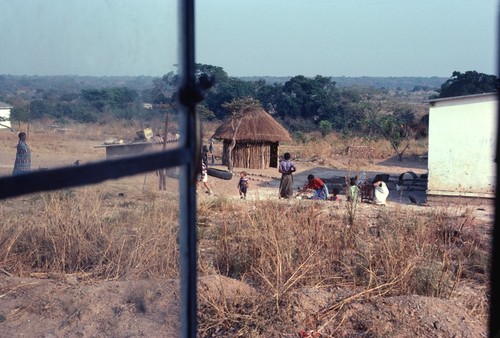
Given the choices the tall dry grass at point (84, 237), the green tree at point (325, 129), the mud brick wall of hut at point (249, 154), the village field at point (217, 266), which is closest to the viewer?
the village field at point (217, 266)

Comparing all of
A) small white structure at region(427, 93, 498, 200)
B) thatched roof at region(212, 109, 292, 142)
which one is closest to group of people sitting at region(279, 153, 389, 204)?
small white structure at region(427, 93, 498, 200)

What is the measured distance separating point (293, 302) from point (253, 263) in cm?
104

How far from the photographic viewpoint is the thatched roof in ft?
75.5

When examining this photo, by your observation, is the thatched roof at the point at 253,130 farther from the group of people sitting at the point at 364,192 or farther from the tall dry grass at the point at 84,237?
the tall dry grass at the point at 84,237

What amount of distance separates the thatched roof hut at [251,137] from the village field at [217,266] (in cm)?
1310

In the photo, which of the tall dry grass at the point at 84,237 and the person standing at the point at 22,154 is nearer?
the person standing at the point at 22,154

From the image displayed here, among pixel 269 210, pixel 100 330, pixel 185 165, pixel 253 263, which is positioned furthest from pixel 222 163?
pixel 185 165

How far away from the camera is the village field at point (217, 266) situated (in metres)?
1.79

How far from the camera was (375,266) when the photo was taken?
6.35 metres

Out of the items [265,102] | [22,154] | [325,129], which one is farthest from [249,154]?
[265,102]

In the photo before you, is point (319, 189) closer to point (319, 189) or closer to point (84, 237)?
point (319, 189)

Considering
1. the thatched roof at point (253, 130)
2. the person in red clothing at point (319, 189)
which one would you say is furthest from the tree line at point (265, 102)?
the person in red clothing at point (319, 189)

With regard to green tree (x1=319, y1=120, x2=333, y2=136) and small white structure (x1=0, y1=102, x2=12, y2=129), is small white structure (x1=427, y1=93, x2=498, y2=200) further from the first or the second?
green tree (x1=319, y1=120, x2=333, y2=136)

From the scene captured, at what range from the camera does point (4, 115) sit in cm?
128
